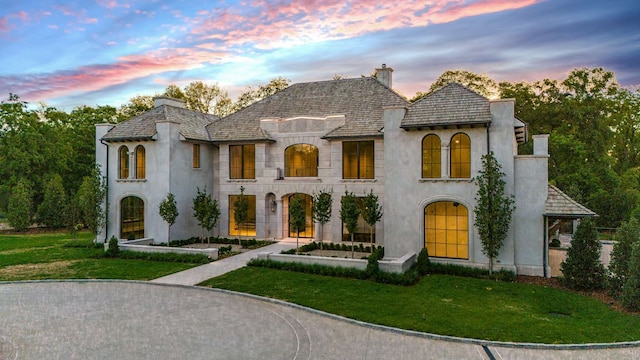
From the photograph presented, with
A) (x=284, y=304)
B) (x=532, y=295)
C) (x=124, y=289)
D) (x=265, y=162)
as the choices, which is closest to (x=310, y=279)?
(x=284, y=304)

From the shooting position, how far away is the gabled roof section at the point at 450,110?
18.6 meters

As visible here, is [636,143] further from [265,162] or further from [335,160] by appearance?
[265,162]

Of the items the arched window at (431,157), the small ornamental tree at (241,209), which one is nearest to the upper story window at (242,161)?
the small ornamental tree at (241,209)

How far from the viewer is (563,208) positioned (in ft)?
57.2

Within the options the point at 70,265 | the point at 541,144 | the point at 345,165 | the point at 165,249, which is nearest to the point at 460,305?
the point at 345,165

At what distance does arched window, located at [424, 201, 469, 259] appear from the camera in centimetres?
1917

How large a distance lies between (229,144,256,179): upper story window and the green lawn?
924cm

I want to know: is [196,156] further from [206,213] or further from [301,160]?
[301,160]

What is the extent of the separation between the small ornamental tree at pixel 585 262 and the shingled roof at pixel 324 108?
12147 mm

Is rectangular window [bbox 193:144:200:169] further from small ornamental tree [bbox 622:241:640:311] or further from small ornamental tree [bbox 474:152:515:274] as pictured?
small ornamental tree [bbox 622:241:640:311]

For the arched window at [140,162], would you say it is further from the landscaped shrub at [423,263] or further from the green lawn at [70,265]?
the landscaped shrub at [423,263]

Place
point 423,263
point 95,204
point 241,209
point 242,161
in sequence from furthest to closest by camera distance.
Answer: point 242,161
point 95,204
point 241,209
point 423,263

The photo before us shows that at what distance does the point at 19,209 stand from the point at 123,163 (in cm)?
1551

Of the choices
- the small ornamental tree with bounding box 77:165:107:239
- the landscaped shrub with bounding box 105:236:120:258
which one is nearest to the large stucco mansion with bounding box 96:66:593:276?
the small ornamental tree with bounding box 77:165:107:239
